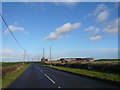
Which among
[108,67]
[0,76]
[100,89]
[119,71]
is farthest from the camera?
[108,67]

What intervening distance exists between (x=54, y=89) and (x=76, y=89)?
1452 millimetres

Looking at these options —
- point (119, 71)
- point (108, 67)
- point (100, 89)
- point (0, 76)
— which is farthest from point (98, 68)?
point (100, 89)

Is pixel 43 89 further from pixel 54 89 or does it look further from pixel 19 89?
pixel 19 89

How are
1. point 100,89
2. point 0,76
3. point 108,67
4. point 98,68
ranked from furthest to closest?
point 98,68 < point 108,67 < point 0,76 < point 100,89

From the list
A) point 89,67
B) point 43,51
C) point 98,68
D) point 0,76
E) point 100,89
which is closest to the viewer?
point 100,89

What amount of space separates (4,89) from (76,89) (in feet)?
16.0

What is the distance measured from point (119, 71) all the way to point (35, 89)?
17.5 metres

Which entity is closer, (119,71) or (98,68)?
(119,71)

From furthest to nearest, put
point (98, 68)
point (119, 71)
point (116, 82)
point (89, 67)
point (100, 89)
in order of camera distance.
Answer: point (89, 67)
point (98, 68)
point (119, 71)
point (116, 82)
point (100, 89)

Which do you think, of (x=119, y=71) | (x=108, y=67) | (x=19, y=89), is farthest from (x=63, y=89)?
(x=108, y=67)

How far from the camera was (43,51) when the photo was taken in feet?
408

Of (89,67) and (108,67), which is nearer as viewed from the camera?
(108,67)

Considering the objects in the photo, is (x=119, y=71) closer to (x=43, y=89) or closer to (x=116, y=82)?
(x=116, y=82)

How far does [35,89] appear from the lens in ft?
41.6
